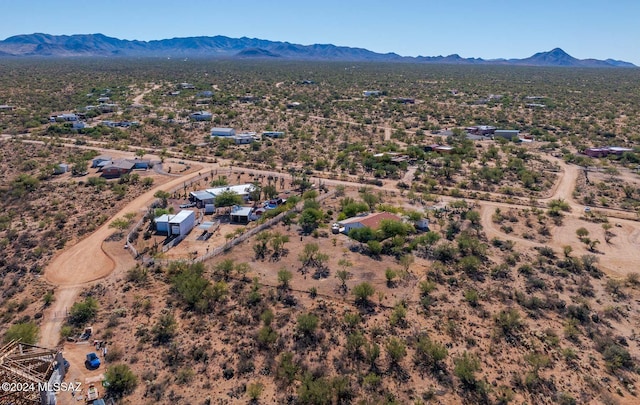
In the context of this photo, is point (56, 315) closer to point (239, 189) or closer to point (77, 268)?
point (77, 268)

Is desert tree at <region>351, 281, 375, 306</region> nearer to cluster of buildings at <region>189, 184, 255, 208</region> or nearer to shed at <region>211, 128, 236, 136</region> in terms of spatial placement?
cluster of buildings at <region>189, 184, 255, 208</region>

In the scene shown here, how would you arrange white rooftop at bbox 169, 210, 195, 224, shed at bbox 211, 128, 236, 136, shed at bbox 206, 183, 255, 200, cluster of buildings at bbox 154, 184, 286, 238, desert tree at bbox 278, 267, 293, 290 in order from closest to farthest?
1. desert tree at bbox 278, 267, 293, 290
2. white rooftop at bbox 169, 210, 195, 224
3. cluster of buildings at bbox 154, 184, 286, 238
4. shed at bbox 206, 183, 255, 200
5. shed at bbox 211, 128, 236, 136

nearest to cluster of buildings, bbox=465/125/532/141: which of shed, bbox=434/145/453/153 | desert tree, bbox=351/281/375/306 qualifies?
shed, bbox=434/145/453/153

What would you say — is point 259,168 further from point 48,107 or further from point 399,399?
point 48,107

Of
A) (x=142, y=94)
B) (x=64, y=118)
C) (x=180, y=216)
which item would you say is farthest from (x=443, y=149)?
(x=142, y=94)

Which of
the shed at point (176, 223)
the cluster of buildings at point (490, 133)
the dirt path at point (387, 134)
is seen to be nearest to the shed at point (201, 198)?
the shed at point (176, 223)

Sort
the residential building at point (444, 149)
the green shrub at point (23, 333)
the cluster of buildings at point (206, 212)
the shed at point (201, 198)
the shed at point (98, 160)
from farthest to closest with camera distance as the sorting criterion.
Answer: the residential building at point (444, 149)
the shed at point (98, 160)
the shed at point (201, 198)
the cluster of buildings at point (206, 212)
the green shrub at point (23, 333)

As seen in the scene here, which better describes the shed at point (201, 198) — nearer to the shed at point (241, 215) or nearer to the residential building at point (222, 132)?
the shed at point (241, 215)
